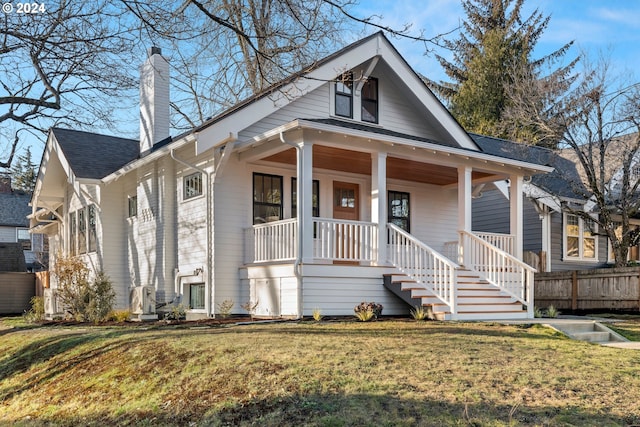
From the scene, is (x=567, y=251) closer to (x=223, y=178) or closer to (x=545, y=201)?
(x=545, y=201)

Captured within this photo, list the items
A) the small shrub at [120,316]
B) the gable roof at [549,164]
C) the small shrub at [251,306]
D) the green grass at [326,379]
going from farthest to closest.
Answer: the gable roof at [549,164] → the small shrub at [120,316] → the small shrub at [251,306] → the green grass at [326,379]

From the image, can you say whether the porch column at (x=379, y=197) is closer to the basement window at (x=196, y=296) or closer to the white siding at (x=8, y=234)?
the basement window at (x=196, y=296)

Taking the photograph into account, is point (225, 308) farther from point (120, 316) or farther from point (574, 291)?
point (574, 291)

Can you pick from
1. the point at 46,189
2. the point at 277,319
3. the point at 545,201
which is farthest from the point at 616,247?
the point at 46,189

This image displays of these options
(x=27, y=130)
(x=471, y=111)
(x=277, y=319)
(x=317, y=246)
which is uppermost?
(x=471, y=111)

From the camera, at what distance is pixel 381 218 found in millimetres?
12656

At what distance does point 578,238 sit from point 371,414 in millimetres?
18467

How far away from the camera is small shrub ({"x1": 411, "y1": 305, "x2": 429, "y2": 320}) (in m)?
11.4

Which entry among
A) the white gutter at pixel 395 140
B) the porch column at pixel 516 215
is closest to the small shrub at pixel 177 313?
the white gutter at pixel 395 140

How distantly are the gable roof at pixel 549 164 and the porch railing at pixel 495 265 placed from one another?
722 cm

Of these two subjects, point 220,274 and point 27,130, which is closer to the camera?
point 220,274

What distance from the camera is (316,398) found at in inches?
236

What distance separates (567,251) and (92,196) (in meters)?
15.4

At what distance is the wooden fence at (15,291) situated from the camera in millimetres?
23812
